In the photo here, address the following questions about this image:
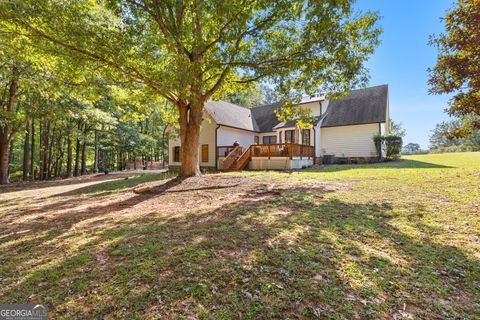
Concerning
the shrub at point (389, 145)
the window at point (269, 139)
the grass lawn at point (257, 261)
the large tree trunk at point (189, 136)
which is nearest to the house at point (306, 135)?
the window at point (269, 139)

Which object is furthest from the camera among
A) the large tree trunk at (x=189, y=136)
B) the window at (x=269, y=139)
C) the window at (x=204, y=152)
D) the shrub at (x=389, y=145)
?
the window at (x=269, y=139)

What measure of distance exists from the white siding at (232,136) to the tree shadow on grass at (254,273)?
14.5m

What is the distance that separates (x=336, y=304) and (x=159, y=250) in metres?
2.40

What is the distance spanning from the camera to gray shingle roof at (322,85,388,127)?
58.9 ft

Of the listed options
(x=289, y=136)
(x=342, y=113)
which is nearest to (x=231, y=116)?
(x=289, y=136)

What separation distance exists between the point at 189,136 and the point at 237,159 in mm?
6872

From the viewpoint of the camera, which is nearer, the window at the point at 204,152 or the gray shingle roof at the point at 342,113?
the gray shingle roof at the point at 342,113

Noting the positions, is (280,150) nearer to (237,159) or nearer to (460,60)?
(237,159)

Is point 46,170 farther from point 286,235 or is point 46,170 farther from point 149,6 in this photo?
point 286,235

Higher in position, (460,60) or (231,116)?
(231,116)

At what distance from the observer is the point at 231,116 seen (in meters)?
20.7

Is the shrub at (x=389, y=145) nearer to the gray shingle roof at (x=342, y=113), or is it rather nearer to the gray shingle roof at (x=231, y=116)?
the gray shingle roof at (x=342, y=113)

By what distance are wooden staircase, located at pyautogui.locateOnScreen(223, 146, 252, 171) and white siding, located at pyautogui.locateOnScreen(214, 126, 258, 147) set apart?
94.9 inches

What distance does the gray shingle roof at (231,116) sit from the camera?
18.6 m
